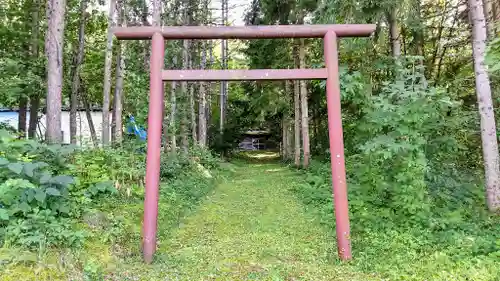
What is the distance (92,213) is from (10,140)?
1499mm

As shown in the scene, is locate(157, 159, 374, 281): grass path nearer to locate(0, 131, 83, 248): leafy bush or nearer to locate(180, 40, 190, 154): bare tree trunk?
locate(0, 131, 83, 248): leafy bush

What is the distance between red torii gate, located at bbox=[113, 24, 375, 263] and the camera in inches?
205

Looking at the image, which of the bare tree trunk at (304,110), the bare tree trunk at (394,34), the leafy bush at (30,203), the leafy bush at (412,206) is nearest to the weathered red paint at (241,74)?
the leafy bush at (412,206)

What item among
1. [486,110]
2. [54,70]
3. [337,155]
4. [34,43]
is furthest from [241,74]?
[34,43]

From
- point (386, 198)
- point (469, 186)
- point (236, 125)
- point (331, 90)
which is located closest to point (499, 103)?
point (469, 186)

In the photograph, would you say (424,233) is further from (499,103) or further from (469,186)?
(499,103)

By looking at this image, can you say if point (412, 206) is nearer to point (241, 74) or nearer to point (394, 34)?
point (241, 74)

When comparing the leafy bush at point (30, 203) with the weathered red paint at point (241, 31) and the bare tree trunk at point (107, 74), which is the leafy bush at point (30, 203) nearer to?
the weathered red paint at point (241, 31)

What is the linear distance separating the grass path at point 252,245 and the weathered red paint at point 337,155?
31 cm

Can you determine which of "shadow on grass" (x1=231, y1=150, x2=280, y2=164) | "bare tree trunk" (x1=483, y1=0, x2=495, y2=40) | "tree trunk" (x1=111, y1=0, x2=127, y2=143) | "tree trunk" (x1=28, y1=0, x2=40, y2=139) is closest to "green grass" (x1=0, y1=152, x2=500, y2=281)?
"tree trunk" (x1=111, y1=0, x2=127, y2=143)

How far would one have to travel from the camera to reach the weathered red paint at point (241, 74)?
5324 mm

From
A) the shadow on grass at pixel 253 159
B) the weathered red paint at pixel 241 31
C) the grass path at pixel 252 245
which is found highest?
the weathered red paint at pixel 241 31

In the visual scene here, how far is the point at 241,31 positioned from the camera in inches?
→ 213

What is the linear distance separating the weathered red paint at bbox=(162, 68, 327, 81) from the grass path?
2408mm
